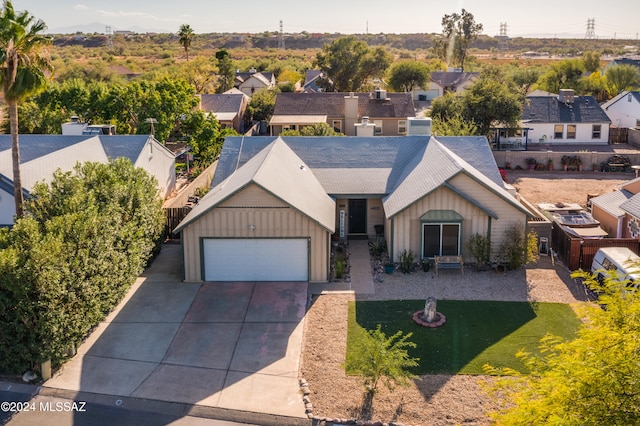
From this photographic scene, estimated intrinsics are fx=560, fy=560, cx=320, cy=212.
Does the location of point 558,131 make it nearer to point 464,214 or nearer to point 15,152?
point 464,214

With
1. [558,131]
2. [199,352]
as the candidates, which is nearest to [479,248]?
[199,352]

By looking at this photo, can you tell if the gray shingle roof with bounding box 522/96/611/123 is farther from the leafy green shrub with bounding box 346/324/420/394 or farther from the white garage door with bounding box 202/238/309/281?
the leafy green shrub with bounding box 346/324/420/394

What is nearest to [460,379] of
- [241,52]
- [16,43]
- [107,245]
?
[107,245]

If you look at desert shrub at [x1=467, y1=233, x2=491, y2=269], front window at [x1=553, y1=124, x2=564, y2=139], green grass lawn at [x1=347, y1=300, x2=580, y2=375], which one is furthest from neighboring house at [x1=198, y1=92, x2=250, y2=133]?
green grass lawn at [x1=347, y1=300, x2=580, y2=375]

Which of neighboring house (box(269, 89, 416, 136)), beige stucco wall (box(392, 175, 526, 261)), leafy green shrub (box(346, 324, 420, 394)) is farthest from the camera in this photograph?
neighboring house (box(269, 89, 416, 136))

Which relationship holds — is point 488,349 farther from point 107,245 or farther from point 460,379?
point 107,245

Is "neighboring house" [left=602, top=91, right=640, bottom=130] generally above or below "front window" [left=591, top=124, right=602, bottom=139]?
above

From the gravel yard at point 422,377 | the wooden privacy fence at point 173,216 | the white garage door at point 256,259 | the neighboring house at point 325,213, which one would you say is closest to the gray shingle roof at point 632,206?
the gravel yard at point 422,377

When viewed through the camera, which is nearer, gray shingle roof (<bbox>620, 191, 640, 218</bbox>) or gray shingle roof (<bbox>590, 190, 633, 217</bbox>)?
gray shingle roof (<bbox>620, 191, 640, 218</bbox>)
